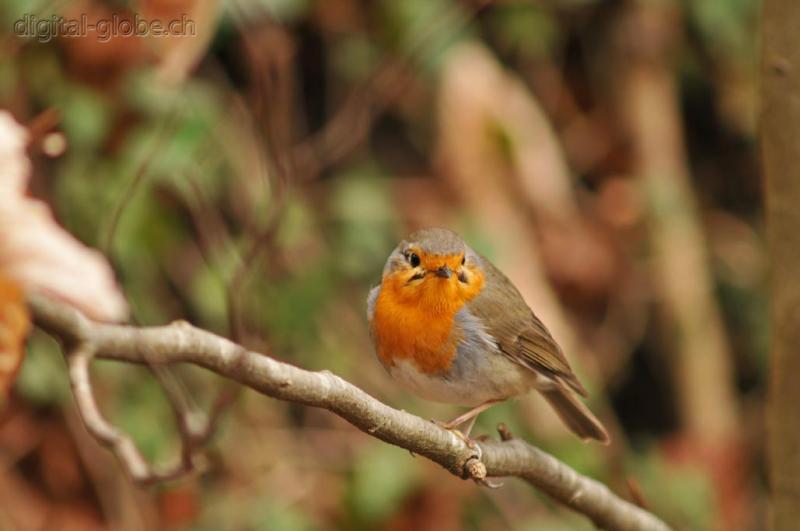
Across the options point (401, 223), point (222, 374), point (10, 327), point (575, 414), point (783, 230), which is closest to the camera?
point (10, 327)

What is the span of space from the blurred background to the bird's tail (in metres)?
0.96

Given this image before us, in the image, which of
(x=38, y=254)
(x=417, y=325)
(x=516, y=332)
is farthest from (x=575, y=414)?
(x=38, y=254)

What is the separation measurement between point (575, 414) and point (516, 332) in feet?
1.58

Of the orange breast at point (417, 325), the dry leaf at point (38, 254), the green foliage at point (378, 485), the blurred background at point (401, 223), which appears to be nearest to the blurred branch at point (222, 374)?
the dry leaf at point (38, 254)

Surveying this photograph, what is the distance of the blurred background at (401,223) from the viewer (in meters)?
4.35

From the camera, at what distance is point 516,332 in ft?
10.1

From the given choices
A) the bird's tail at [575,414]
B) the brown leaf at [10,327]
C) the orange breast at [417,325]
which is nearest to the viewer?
the brown leaf at [10,327]

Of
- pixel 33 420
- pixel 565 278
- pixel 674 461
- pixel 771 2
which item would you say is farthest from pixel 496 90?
pixel 771 2

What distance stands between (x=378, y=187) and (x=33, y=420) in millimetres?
1760

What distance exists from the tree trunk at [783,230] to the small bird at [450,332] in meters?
0.53

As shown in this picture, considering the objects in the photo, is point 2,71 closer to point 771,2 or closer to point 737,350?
point 771,2

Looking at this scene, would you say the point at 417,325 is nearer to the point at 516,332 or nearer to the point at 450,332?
the point at 450,332

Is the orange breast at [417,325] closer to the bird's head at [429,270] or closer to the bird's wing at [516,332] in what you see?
the bird's head at [429,270]

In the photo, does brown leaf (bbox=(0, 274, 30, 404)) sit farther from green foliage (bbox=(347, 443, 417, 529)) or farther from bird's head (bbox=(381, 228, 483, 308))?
green foliage (bbox=(347, 443, 417, 529))
